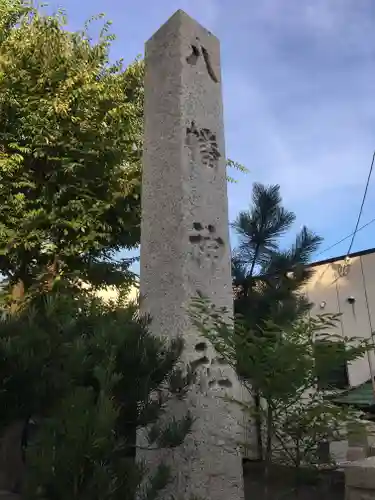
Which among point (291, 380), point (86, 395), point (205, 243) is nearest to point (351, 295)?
point (205, 243)

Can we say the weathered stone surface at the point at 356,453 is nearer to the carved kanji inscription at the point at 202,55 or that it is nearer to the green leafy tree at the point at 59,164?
the green leafy tree at the point at 59,164

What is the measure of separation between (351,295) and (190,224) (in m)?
7.59

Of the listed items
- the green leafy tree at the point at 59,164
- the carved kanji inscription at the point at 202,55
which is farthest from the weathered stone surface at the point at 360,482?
the green leafy tree at the point at 59,164

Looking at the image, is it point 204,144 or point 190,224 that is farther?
point 204,144

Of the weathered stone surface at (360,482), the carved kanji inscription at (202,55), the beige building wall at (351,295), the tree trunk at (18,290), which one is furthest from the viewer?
the beige building wall at (351,295)

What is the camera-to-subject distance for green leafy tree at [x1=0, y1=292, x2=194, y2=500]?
1.95 metres

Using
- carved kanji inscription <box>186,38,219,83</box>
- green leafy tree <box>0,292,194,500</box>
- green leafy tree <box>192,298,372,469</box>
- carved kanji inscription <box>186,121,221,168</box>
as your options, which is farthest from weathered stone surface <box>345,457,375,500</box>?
carved kanji inscription <box>186,38,219,83</box>

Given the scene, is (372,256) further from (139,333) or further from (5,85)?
(139,333)

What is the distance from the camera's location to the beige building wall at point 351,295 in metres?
10.1

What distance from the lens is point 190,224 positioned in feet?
12.0

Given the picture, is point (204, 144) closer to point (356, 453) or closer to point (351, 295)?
point (356, 453)

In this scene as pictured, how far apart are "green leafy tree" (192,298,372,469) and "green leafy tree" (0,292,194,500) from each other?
0.34m

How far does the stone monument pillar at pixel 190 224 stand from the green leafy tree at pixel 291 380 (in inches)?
15.9

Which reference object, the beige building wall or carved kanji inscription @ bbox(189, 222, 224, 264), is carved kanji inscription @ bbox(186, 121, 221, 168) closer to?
carved kanji inscription @ bbox(189, 222, 224, 264)
